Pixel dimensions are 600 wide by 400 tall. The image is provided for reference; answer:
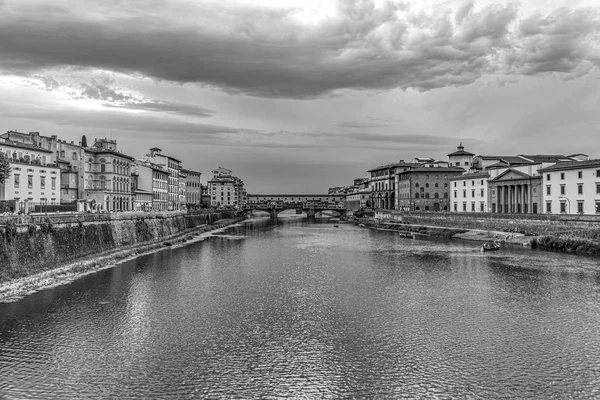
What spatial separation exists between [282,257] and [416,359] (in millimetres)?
35630

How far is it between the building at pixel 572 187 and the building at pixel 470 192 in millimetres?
19117

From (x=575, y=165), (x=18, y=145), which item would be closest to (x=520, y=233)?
(x=575, y=165)

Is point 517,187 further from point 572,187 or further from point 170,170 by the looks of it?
point 170,170

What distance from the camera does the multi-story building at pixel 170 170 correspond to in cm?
12250

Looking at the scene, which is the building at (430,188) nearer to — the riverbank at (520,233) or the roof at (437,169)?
the roof at (437,169)

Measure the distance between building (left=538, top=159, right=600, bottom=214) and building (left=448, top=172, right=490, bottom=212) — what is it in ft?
62.7

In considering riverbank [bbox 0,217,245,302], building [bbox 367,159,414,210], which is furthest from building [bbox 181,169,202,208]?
riverbank [bbox 0,217,245,302]

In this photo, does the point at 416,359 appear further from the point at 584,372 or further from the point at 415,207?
the point at 415,207

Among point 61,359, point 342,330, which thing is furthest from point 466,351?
point 61,359

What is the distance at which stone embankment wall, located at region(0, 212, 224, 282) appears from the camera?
3581 centimetres

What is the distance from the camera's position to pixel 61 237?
4397cm

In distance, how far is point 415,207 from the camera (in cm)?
13362

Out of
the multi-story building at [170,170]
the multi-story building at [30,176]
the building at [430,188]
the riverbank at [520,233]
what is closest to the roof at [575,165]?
the riverbank at [520,233]

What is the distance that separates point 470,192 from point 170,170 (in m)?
76.5
